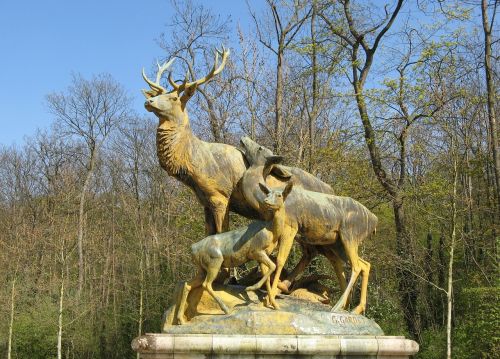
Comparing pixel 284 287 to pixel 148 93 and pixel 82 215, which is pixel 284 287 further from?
pixel 82 215

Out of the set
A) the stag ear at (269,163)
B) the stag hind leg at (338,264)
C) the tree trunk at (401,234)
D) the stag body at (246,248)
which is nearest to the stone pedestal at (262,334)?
the stag body at (246,248)

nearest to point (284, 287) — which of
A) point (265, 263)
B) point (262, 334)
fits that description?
point (265, 263)

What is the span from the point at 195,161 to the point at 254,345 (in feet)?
8.38

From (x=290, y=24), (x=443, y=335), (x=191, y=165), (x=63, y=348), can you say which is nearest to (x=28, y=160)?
(x=63, y=348)

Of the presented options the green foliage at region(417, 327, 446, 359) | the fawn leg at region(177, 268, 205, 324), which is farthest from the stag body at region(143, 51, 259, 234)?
the green foliage at region(417, 327, 446, 359)

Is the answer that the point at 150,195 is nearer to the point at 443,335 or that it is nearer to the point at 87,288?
the point at 87,288

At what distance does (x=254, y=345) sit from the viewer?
23.3ft

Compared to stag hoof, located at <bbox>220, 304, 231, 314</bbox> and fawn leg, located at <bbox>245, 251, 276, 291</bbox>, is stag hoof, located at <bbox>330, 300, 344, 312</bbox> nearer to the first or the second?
fawn leg, located at <bbox>245, 251, 276, 291</bbox>

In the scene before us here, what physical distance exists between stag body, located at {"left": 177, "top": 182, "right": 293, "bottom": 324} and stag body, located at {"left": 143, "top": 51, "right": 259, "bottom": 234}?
64 cm

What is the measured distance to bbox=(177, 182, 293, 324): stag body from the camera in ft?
25.4

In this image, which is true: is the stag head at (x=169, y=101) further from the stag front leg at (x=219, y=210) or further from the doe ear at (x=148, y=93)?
the stag front leg at (x=219, y=210)

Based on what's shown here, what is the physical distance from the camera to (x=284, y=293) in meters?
8.59

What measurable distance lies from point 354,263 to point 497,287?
1008 centimetres

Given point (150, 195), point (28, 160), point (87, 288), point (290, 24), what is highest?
point (290, 24)
